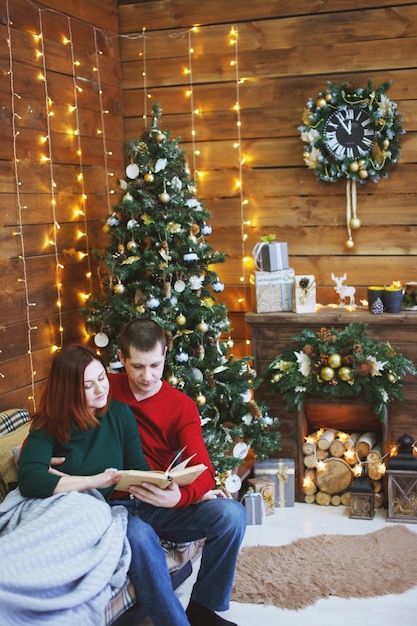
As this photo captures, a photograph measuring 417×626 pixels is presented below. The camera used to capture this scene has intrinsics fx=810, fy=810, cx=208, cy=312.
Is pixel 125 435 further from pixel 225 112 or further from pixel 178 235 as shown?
pixel 225 112

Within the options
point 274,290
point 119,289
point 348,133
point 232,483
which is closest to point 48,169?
point 119,289

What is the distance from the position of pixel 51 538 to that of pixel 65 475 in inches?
12.7

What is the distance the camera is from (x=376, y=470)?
4.18m

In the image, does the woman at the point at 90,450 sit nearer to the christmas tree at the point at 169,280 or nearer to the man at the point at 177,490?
the man at the point at 177,490

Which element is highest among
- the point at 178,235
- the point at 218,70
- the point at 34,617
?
the point at 218,70

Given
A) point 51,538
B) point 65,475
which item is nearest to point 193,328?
point 65,475

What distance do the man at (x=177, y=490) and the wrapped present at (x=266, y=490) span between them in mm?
1201

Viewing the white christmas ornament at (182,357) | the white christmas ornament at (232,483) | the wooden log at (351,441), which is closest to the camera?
the white christmas ornament at (182,357)

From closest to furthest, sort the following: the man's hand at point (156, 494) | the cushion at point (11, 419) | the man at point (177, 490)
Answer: the man's hand at point (156, 494) < the man at point (177, 490) < the cushion at point (11, 419)

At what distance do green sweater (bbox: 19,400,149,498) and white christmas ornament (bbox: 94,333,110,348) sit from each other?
0.98 metres

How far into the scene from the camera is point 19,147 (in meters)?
3.81

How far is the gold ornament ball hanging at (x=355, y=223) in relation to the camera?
4465mm

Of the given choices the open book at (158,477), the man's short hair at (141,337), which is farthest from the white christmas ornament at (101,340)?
the open book at (158,477)

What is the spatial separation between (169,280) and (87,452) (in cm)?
128
